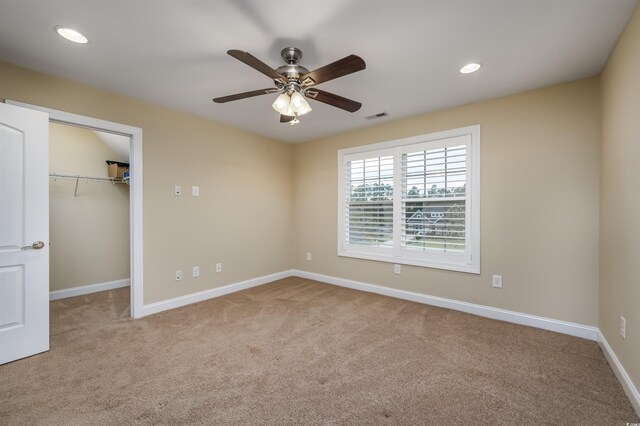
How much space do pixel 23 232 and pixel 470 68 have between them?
4.06 metres

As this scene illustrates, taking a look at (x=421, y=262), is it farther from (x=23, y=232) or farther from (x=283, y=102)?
(x=23, y=232)

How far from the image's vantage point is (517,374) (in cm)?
208

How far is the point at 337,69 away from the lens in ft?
5.97

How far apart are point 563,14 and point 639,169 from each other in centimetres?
109

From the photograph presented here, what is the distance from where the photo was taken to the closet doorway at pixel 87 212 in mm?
3918

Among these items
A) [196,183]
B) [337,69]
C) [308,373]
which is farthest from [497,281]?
[196,183]

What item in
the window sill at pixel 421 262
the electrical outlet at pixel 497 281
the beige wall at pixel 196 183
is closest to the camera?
the beige wall at pixel 196 183

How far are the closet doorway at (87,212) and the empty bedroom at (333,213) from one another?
3 cm

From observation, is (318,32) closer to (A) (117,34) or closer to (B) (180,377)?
(A) (117,34)

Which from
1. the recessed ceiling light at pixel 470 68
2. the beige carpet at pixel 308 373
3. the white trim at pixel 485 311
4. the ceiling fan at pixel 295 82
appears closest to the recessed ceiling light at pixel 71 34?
the ceiling fan at pixel 295 82

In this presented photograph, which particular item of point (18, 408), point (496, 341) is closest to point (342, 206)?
point (496, 341)

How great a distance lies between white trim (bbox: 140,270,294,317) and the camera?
3.29 m

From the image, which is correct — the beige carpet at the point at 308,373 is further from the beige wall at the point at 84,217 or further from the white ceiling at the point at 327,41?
the white ceiling at the point at 327,41

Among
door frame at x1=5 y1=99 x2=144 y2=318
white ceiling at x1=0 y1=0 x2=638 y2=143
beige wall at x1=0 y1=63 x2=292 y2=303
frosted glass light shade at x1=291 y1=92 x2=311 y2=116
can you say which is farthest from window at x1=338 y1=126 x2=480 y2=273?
door frame at x1=5 y1=99 x2=144 y2=318
